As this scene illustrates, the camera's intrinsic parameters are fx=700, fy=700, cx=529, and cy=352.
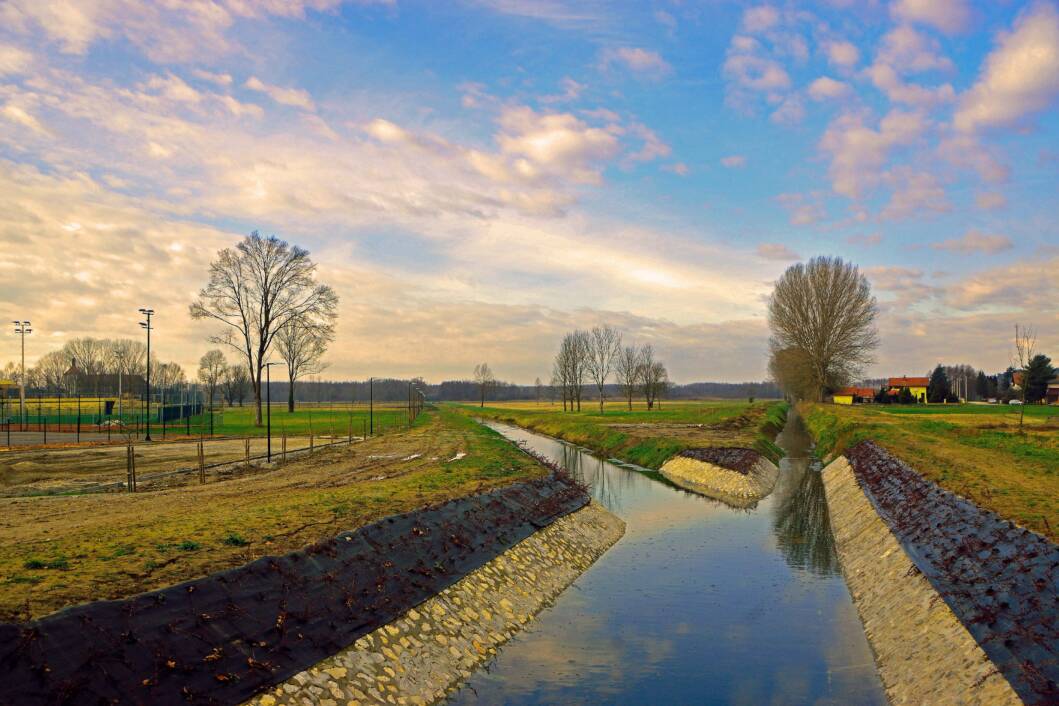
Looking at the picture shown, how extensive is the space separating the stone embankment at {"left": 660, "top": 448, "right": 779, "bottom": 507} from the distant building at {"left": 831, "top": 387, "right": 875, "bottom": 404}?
8722 centimetres

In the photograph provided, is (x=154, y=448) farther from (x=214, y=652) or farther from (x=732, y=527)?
(x=214, y=652)

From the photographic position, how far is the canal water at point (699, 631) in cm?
1273

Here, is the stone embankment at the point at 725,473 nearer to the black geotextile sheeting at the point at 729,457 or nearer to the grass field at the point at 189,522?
the black geotextile sheeting at the point at 729,457

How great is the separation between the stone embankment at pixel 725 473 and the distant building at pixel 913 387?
313ft

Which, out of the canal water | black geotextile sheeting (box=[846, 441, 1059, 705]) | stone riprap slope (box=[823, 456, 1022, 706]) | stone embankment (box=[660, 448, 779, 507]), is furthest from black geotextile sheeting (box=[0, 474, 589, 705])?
stone embankment (box=[660, 448, 779, 507])

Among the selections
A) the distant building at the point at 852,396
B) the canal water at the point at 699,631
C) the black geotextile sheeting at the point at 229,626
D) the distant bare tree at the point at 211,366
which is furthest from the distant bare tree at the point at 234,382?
the black geotextile sheeting at the point at 229,626

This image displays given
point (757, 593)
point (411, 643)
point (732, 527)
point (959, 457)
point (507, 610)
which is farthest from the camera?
point (959, 457)

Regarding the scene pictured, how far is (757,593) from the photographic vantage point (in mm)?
18391

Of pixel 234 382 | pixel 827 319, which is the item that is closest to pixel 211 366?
pixel 234 382

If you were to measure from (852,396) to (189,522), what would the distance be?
Result: 137671 mm

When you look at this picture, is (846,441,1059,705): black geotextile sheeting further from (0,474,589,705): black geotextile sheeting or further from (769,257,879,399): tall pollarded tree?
(769,257,879,399): tall pollarded tree

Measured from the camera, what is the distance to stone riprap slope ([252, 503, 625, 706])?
35.7 ft

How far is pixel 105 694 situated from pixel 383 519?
9.06m

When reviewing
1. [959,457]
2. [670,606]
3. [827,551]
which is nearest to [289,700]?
[670,606]
